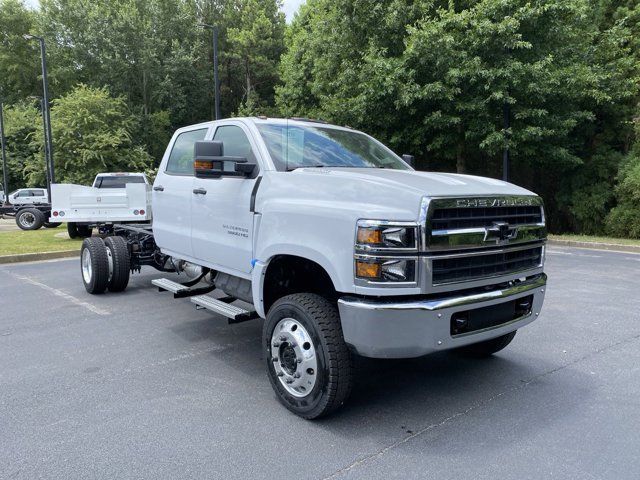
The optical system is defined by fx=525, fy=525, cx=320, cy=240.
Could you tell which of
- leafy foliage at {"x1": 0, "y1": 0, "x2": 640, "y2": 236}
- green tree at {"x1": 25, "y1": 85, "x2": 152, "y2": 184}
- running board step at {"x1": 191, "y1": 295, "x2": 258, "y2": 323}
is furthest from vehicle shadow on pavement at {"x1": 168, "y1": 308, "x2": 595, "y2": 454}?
green tree at {"x1": 25, "y1": 85, "x2": 152, "y2": 184}

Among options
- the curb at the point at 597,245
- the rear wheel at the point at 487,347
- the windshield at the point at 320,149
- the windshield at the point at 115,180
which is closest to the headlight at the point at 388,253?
the windshield at the point at 320,149

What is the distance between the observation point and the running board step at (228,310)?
14.4 feet

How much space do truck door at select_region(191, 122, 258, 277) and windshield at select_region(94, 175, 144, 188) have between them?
37.6ft

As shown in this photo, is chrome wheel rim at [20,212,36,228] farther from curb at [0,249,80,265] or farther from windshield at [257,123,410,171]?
windshield at [257,123,410,171]

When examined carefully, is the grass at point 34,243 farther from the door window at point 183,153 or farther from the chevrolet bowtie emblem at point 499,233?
the chevrolet bowtie emblem at point 499,233

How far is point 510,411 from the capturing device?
3.76 metres

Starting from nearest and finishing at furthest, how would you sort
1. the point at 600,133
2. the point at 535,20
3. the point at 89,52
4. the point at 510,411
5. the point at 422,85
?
1. the point at 510,411
2. the point at 535,20
3. the point at 422,85
4. the point at 600,133
5. the point at 89,52

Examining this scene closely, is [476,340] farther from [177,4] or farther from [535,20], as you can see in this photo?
[177,4]

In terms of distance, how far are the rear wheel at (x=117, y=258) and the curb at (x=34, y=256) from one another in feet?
16.6

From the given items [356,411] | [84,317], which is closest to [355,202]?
[356,411]

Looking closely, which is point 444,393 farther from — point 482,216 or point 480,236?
point 482,216

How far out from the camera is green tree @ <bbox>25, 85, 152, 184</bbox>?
27.3 metres

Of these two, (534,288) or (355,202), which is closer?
(355,202)

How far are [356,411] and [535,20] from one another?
14703mm
